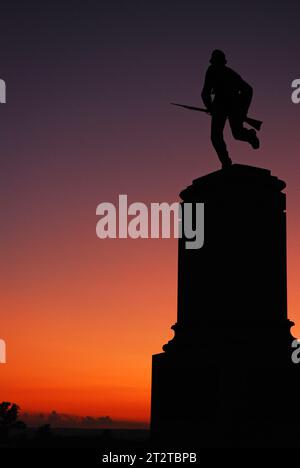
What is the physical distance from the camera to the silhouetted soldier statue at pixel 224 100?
1427cm

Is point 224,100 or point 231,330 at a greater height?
point 224,100

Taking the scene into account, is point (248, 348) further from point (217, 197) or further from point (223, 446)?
point (217, 197)

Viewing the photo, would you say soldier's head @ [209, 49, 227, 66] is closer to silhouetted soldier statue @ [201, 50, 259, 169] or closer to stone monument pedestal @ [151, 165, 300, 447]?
silhouetted soldier statue @ [201, 50, 259, 169]

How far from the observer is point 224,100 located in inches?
565

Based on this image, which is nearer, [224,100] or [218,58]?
[218,58]

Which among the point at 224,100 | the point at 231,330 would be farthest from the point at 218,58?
the point at 231,330

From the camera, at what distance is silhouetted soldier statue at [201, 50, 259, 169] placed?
14266mm

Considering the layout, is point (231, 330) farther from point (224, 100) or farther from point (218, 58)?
point (218, 58)

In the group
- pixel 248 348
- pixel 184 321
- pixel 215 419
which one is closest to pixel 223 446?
pixel 215 419

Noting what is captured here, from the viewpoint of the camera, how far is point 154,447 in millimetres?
13750

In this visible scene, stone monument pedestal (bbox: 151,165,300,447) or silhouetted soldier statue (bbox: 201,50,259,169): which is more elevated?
silhouetted soldier statue (bbox: 201,50,259,169)

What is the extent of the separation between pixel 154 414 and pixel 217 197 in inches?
161

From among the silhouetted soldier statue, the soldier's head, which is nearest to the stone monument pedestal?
the silhouetted soldier statue

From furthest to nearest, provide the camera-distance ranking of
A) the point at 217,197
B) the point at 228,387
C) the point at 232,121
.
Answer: the point at 232,121, the point at 217,197, the point at 228,387
